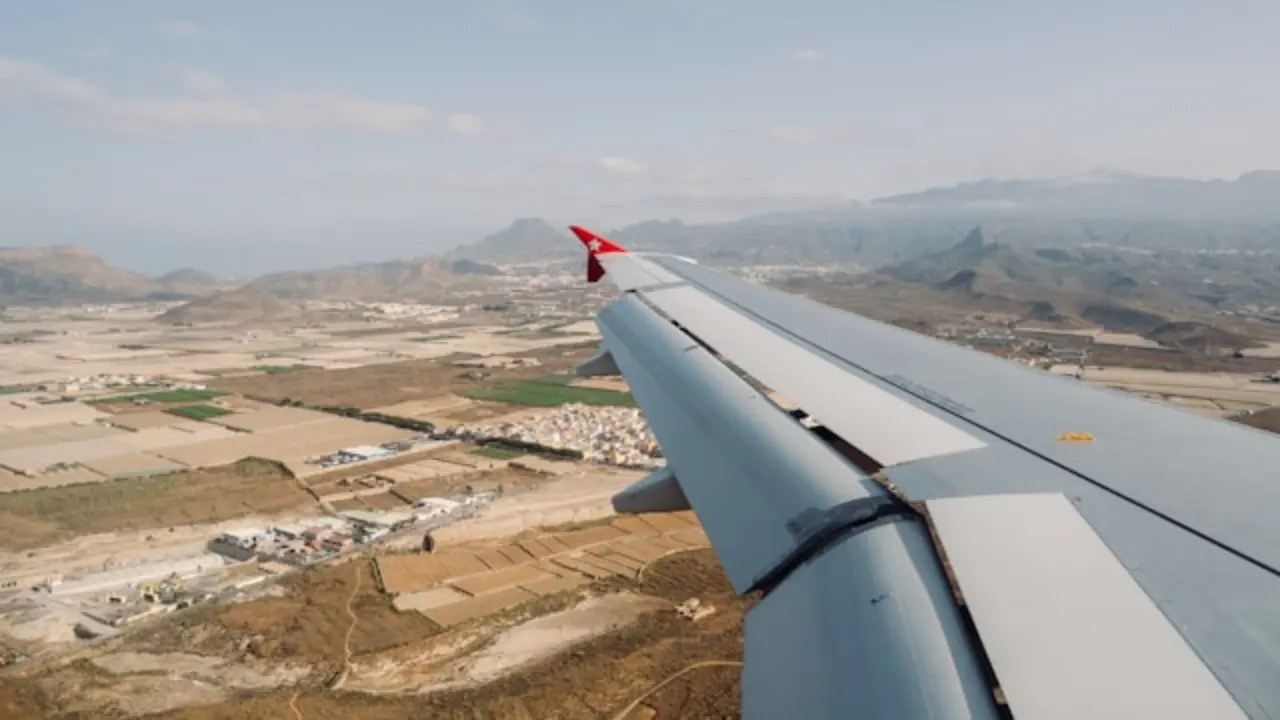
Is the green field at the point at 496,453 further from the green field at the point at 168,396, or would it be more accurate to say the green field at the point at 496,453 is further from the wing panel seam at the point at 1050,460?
the wing panel seam at the point at 1050,460

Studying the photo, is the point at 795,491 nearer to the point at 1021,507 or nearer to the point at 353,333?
the point at 1021,507

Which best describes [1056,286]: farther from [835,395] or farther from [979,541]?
[979,541]

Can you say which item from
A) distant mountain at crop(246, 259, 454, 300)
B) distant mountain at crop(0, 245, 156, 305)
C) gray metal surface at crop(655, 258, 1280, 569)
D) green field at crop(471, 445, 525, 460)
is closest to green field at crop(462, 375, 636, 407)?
green field at crop(471, 445, 525, 460)

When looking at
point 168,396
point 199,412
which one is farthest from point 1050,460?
point 168,396

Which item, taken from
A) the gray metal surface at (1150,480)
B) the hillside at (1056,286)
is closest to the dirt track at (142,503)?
the gray metal surface at (1150,480)

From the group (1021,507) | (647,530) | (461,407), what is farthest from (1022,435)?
(461,407)

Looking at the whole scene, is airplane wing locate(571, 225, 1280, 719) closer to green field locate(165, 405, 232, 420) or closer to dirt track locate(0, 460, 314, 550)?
dirt track locate(0, 460, 314, 550)
